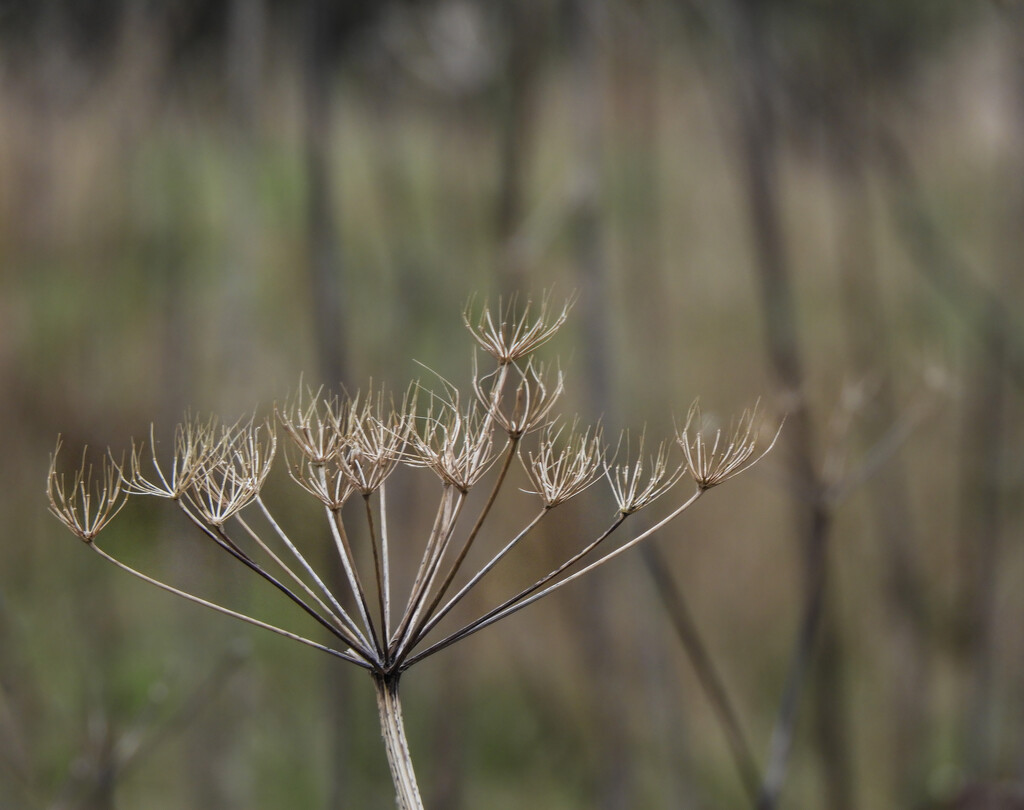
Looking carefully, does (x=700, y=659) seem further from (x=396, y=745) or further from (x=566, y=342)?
(x=396, y=745)

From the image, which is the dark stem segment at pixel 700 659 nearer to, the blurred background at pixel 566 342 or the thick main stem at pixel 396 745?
the blurred background at pixel 566 342

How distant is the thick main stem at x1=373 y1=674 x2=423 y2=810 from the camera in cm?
30

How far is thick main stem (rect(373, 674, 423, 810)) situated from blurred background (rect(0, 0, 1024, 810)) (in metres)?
0.65

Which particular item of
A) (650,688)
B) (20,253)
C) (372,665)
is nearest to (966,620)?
(650,688)

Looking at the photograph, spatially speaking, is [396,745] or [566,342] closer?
[396,745]

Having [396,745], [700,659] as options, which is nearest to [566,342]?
[700,659]

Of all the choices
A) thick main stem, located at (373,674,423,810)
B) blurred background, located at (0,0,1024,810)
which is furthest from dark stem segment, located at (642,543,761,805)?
thick main stem, located at (373,674,423,810)

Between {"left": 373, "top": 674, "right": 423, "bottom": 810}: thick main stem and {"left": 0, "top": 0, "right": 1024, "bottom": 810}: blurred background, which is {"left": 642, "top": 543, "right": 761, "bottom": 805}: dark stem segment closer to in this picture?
{"left": 0, "top": 0, "right": 1024, "bottom": 810}: blurred background

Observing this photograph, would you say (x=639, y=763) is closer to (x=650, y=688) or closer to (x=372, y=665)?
(x=650, y=688)

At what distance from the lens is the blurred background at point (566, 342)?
93cm

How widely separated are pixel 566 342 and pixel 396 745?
0.74 metres

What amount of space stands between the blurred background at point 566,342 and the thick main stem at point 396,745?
65cm

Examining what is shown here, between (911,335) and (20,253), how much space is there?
102cm

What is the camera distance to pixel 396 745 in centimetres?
30
